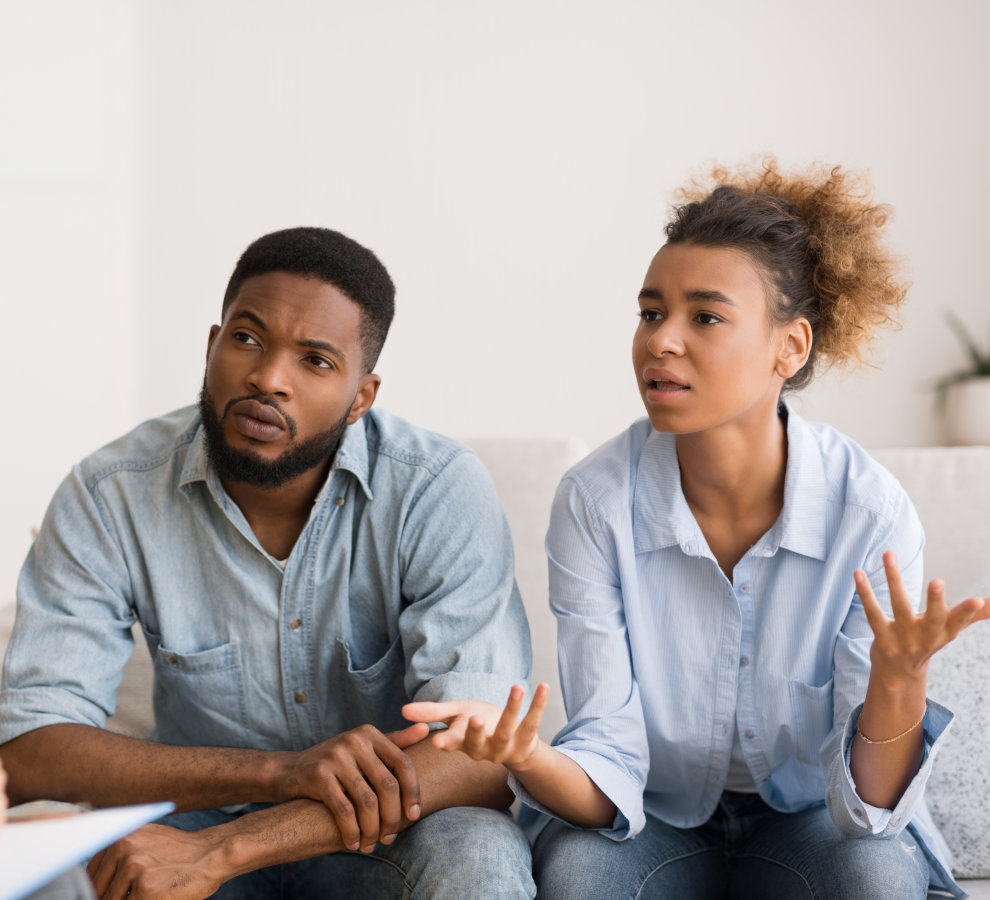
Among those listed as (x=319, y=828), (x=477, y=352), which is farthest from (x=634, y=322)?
(x=319, y=828)

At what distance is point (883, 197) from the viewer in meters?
2.79

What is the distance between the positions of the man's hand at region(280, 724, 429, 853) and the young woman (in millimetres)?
148

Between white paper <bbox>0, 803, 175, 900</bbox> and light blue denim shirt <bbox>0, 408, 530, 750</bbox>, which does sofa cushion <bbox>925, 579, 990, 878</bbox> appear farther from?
white paper <bbox>0, 803, 175, 900</bbox>

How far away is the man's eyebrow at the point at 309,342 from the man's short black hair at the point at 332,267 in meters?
0.06

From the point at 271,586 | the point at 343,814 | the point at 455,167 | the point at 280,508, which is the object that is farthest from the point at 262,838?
the point at 455,167

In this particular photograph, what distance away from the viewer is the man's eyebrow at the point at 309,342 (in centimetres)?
143

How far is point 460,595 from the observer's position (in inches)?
55.1

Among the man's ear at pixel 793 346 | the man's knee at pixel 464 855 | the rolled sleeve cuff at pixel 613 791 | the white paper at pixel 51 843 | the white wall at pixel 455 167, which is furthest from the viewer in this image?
the white wall at pixel 455 167

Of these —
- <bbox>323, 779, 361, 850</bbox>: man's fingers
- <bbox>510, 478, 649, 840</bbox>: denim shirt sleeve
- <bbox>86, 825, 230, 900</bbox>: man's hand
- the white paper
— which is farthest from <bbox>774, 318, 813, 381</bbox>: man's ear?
the white paper

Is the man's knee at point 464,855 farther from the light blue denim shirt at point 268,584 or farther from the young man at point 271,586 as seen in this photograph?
the light blue denim shirt at point 268,584

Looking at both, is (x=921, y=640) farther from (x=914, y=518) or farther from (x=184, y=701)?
(x=184, y=701)

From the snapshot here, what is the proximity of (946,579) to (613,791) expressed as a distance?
752 mm

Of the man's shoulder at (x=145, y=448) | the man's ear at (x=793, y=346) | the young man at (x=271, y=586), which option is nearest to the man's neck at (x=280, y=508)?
the young man at (x=271, y=586)

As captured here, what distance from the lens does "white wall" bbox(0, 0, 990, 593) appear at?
279 centimetres
